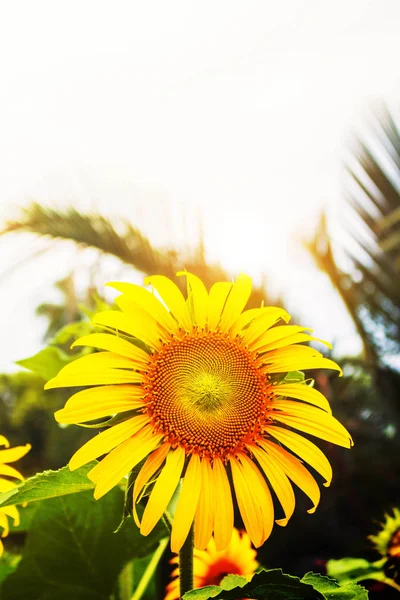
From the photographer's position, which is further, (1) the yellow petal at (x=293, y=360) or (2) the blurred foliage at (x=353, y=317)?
(2) the blurred foliage at (x=353, y=317)

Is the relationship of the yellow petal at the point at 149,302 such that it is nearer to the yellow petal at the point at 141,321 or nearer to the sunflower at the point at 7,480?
the yellow petal at the point at 141,321

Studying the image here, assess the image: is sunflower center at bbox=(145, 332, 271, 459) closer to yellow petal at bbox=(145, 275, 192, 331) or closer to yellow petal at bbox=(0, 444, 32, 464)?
yellow petal at bbox=(145, 275, 192, 331)

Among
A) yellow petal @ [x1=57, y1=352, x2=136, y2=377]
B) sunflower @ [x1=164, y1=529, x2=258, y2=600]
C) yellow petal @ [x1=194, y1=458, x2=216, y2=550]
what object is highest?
yellow petal @ [x1=57, y1=352, x2=136, y2=377]

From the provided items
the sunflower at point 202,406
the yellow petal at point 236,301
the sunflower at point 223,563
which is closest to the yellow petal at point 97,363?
the sunflower at point 202,406

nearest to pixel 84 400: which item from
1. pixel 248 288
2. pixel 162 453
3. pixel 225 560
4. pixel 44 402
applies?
pixel 162 453

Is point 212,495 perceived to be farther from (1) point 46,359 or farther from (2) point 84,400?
(1) point 46,359

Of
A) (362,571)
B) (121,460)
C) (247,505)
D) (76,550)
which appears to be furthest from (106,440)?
(362,571)

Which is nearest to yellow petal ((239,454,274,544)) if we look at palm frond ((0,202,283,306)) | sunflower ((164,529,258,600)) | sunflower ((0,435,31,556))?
sunflower ((0,435,31,556))
